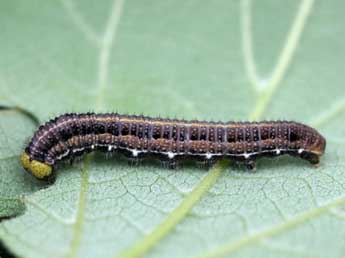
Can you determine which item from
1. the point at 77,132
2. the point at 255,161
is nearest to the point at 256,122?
the point at 255,161

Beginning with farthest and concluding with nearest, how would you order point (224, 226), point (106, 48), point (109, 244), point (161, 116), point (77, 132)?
point (106, 48) → point (161, 116) → point (77, 132) → point (224, 226) → point (109, 244)

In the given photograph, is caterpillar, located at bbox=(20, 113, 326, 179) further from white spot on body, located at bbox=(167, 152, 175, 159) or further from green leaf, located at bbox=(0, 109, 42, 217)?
green leaf, located at bbox=(0, 109, 42, 217)

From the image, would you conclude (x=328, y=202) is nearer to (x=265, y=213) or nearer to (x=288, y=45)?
(x=265, y=213)

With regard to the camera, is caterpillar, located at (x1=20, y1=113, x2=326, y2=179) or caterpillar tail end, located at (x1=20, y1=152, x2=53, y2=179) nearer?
caterpillar tail end, located at (x1=20, y1=152, x2=53, y2=179)

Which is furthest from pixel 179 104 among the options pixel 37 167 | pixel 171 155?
pixel 37 167

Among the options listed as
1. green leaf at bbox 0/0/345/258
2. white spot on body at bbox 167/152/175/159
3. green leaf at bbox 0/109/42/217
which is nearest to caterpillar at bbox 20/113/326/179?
white spot on body at bbox 167/152/175/159

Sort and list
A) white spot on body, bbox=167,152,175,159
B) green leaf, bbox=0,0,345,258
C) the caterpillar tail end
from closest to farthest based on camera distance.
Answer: green leaf, bbox=0,0,345,258
the caterpillar tail end
white spot on body, bbox=167,152,175,159
